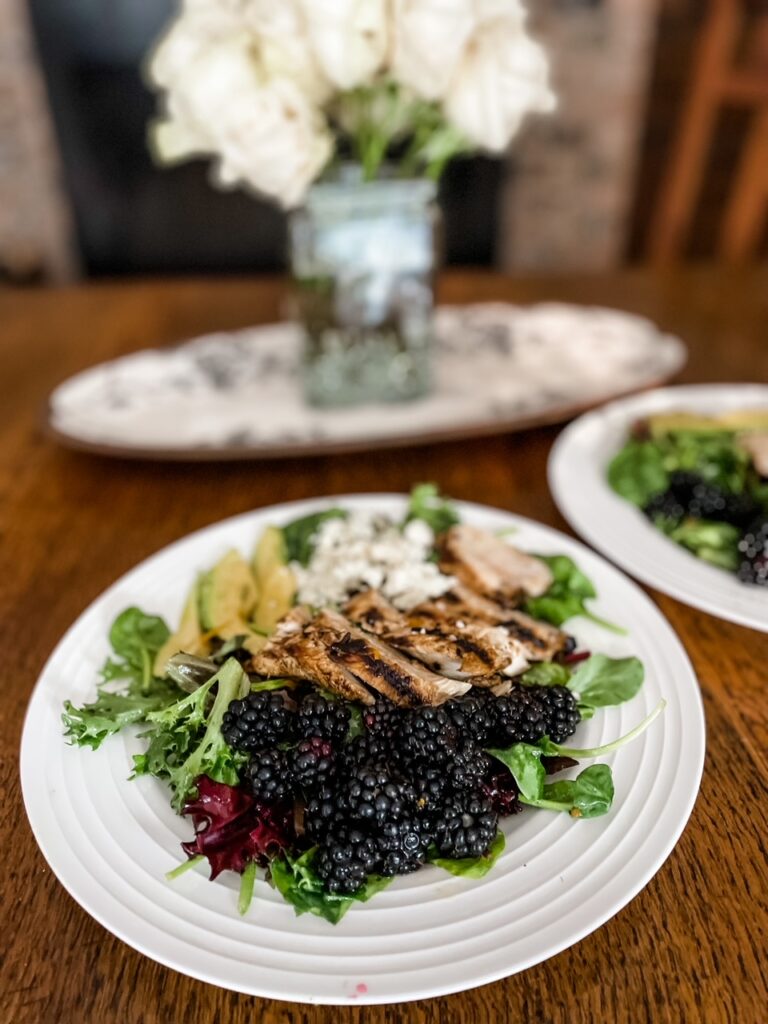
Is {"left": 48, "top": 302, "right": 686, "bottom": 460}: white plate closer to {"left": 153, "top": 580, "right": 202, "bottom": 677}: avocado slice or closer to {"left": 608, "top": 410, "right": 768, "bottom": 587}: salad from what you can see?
{"left": 608, "top": 410, "right": 768, "bottom": 587}: salad

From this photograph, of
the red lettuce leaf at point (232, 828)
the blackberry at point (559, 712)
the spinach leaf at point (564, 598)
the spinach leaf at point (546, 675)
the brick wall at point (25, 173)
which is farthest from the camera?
the brick wall at point (25, 173)

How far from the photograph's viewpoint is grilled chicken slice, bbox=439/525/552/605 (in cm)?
116

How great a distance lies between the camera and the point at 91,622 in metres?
1.10

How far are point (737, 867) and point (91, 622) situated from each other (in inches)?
34.0

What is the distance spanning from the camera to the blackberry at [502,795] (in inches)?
32.6

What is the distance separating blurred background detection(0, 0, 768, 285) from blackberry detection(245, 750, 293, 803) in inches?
132

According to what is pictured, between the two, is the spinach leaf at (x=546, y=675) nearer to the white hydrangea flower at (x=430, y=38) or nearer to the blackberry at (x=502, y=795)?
the blackberry at (x=502, y=795)

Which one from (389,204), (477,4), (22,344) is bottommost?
(22,344)

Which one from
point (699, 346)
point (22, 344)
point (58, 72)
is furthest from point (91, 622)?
point (58, 72)

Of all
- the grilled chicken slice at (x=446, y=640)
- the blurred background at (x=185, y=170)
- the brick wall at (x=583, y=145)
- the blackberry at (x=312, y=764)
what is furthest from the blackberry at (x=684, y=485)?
the brick wall at (x=583, y=145)

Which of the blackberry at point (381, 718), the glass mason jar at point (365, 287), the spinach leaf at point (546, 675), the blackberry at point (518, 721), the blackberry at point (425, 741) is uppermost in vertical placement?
the glass mason jar at point (365, 287)

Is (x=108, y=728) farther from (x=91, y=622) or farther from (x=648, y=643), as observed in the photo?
(x=648, y=643)

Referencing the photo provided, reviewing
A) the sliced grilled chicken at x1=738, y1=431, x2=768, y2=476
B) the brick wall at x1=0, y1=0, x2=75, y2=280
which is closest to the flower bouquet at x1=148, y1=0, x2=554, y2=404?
the sliced grilled chicken at x1=738, y1=431, x2=768, y2=476

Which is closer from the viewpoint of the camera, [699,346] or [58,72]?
[699,346]
